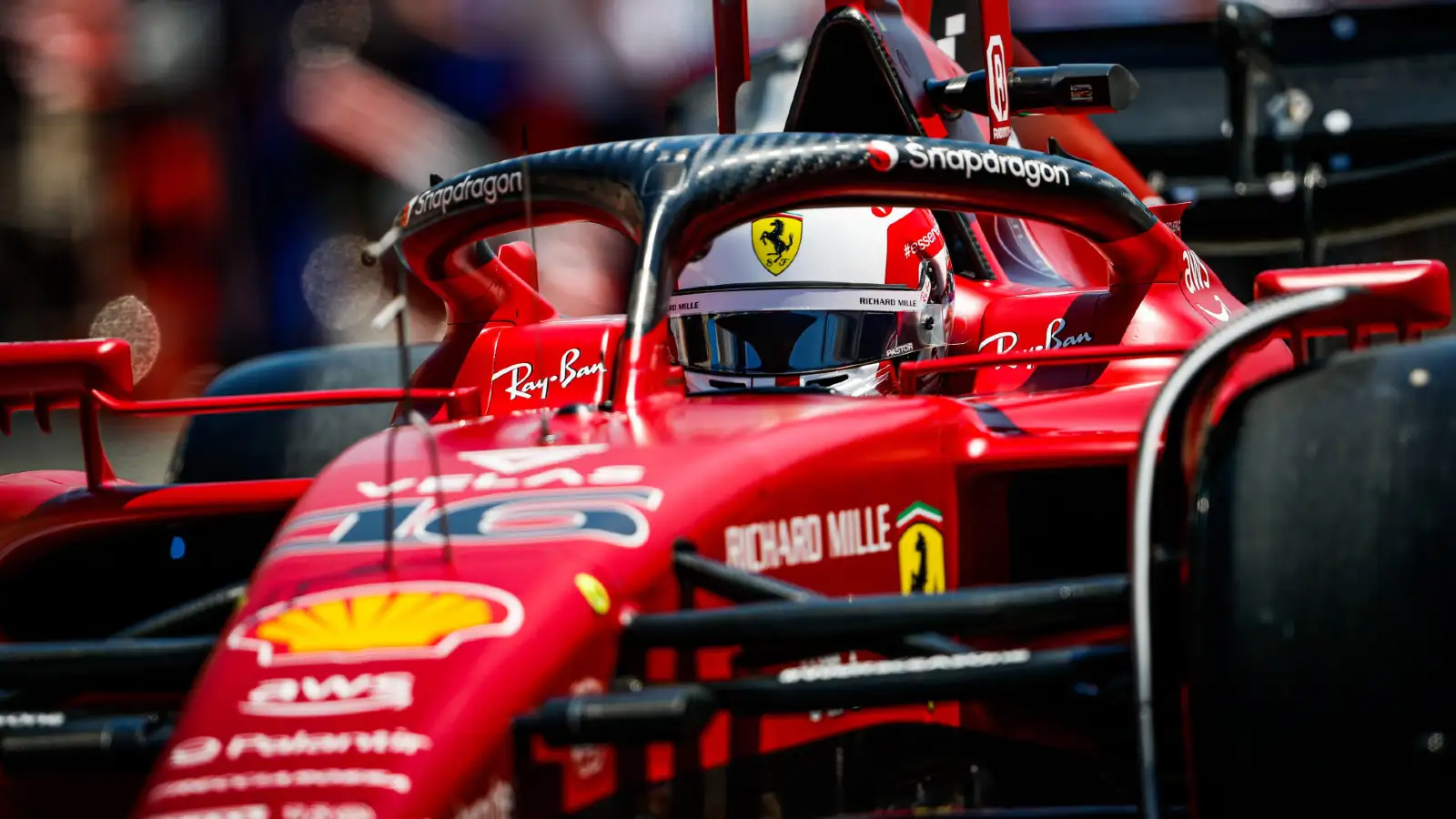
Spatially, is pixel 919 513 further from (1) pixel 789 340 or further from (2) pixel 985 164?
(1) pixel 789 340

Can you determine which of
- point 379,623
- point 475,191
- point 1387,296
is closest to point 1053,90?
point 475,191

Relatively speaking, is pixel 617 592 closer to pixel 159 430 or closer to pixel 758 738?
pixel 758 738

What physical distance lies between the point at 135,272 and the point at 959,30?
3.12m

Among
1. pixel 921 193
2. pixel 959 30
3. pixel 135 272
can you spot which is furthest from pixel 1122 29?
pixel 921 193

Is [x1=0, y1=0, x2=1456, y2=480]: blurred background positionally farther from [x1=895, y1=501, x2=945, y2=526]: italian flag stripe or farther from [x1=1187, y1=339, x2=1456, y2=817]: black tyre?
[x1=1187, y1=339, x2=1456, y2=817]: black tyre

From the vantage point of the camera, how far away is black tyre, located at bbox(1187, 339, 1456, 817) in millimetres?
1405

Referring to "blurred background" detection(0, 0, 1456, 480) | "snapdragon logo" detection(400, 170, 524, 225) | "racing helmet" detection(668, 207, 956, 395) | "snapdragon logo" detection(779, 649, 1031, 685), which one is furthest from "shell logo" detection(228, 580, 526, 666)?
"blurred background" detection(0, 0, 1456, 480)

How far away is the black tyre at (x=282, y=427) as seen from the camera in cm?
386

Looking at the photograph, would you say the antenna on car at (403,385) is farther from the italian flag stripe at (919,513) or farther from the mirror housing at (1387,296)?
the mirror housing at (1387,296)

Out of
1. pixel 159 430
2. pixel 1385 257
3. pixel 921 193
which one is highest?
pixel 1385 257

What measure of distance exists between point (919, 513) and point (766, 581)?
49 centimetres

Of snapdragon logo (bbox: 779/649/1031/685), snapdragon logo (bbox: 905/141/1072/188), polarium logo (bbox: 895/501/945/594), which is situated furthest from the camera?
snapdragon logo (bbox: 905/141/1072/188)

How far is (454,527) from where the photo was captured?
167cm

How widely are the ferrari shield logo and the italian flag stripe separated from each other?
3.12ft
